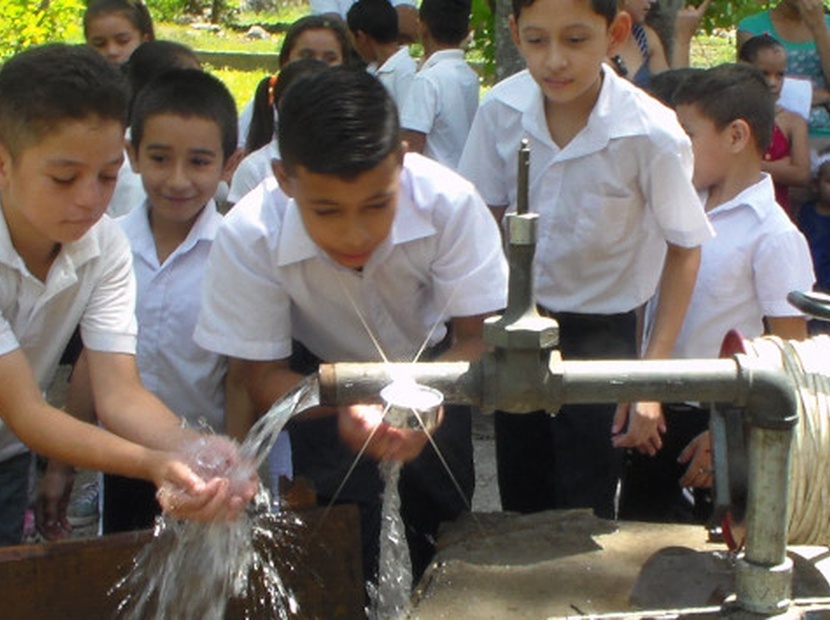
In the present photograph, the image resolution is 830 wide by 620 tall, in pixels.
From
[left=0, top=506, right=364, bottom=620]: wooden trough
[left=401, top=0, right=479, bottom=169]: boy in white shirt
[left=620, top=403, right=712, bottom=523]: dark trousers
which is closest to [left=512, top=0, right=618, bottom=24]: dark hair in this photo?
[left=620, top=403, right=712, bottom=523]: dark trousers

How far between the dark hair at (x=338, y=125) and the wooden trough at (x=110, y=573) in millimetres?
608

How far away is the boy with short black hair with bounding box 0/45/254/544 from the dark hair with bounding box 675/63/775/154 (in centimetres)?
145

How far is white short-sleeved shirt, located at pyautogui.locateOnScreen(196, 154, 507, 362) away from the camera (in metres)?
2.41

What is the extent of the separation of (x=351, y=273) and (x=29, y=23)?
491 centimetres

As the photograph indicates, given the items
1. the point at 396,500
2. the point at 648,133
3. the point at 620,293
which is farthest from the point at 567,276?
the point at 396,500

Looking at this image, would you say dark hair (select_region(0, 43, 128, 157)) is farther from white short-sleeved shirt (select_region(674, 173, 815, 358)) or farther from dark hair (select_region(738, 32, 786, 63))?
dark hair (select_region(738, 32, 786, 63))

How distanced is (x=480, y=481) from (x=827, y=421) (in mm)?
2429

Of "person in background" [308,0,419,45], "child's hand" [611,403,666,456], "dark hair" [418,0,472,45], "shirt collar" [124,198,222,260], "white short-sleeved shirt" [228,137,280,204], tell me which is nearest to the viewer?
"child's hand" [611,403,666,456]

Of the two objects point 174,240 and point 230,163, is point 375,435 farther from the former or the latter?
point 230,163

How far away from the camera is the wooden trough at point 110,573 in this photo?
6.97ft

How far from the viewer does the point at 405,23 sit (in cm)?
614

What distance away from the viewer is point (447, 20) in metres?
5.07

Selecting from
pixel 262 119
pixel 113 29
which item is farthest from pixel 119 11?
pixel 262 119

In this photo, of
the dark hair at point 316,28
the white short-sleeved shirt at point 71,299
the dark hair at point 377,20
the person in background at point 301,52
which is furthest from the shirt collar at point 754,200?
the dark hair at point 377,20
